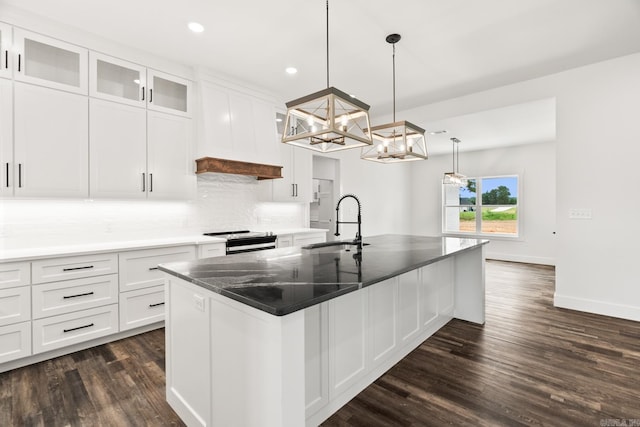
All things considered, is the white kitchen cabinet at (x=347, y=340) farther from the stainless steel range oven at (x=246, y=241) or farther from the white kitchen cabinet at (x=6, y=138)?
the white kitchen cabinet at (x=6, y=138)

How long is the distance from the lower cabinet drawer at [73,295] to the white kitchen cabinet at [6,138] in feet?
2.85

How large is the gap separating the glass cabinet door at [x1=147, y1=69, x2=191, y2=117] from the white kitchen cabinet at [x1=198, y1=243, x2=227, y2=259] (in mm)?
1595

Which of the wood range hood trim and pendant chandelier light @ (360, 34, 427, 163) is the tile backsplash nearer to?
the wood range hood trim

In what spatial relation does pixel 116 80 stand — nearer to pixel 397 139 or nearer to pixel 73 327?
pixel 73 327

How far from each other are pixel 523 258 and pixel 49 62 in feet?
29.1

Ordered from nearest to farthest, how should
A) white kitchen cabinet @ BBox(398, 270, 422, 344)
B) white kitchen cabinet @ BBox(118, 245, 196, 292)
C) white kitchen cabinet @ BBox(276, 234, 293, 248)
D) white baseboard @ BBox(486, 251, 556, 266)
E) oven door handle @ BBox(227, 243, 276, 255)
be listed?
white kitchen cabinet @ BBox(398, 270, 422, 344) → white kitchen cabinet @ BBox(118, 245, 196, 292) → oven door handle @ BBox(227, 243, 276, 255) → white kitchen cabinet @ BBox(276, 234, 293, 248) → white baseboard @ BBox(486, 251, 556, 266)

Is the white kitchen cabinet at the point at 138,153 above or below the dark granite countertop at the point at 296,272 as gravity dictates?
above

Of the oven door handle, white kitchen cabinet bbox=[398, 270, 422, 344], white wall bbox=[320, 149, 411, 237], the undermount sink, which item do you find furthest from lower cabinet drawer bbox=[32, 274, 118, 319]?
white wall bbox=[320, 149, 411, 237]

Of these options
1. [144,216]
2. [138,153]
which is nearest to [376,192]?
[144,216]

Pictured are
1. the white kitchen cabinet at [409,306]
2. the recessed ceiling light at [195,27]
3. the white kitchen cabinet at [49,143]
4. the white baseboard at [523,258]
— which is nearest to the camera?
the white kitchen cabinet at [409,306]

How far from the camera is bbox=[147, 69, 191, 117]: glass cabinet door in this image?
3.41m

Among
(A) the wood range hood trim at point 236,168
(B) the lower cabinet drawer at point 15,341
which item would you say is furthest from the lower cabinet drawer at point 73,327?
(A) the wood range hood trim at point 236,168

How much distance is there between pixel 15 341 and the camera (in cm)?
241

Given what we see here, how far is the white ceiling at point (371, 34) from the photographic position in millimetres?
2564
